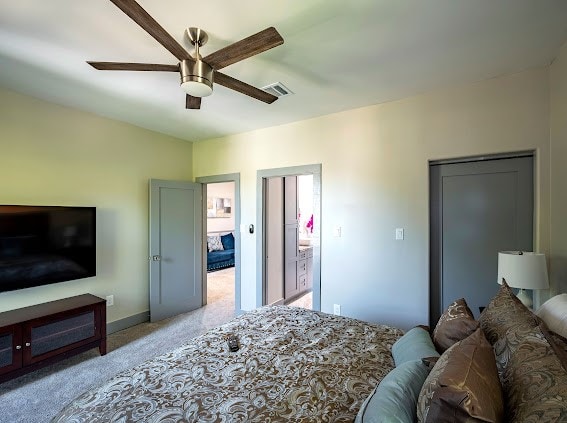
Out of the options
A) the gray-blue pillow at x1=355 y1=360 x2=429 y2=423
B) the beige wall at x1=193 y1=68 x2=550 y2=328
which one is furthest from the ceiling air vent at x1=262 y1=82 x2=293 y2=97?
the gray-blue pillow at x1=355 y1=360 x2=429 y2=423

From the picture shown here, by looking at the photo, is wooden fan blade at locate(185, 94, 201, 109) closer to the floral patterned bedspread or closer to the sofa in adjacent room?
the floral patterned bedspread

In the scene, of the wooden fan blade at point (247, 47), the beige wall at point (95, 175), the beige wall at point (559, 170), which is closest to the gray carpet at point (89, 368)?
the beige wall at point (95, 175)

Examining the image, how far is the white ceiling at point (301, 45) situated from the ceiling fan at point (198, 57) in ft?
0.86

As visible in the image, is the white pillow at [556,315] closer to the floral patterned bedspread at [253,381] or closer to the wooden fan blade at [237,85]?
the floral patterned bedspread at [253,381]

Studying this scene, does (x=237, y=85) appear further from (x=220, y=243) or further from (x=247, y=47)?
(x=220, y=243)

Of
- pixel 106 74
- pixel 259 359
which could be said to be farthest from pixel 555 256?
pixel 106 74

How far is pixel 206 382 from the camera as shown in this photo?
1.33m

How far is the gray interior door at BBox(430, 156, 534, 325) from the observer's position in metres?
2.47

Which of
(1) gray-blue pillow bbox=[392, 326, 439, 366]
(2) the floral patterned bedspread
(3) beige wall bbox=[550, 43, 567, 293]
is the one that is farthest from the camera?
(3) beige wall bbox=[550, 43, 567, 293]

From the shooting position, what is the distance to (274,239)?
4.21m

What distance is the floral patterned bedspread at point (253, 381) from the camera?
114cm

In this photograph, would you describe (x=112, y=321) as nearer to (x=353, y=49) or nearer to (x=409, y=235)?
(x=409, y=235)

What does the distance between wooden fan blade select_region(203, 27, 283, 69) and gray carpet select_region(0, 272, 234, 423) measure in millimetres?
2731

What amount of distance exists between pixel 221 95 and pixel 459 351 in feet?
9.01
